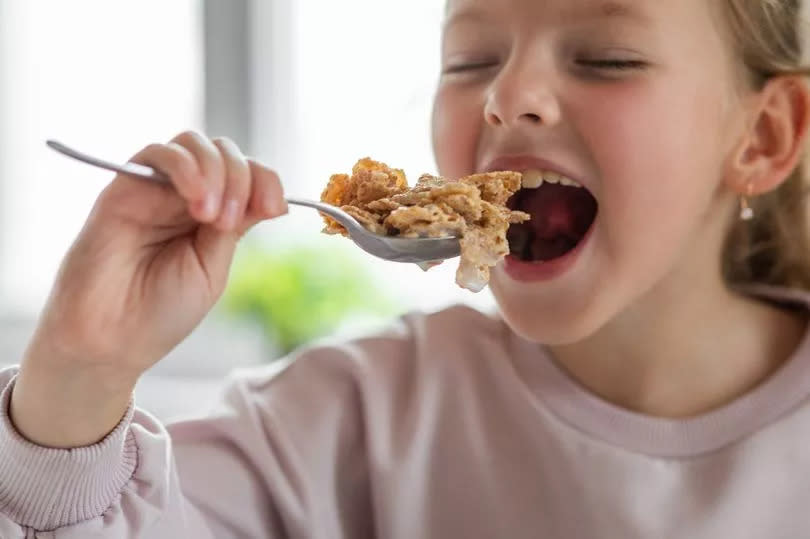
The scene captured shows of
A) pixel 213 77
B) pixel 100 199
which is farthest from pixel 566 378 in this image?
pixel 213 77

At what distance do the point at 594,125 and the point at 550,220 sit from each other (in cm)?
14

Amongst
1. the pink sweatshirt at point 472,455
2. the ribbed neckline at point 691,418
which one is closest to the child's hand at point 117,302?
the pink sweatshirt at point 472,455

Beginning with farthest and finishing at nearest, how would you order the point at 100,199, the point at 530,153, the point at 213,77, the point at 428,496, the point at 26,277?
the point at 26,277
the point at 213,77
the point at 428,496
the point at 530,153
the point at 100,199

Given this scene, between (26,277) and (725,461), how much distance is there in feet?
5.13

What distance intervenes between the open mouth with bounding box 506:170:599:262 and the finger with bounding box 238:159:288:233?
1.20 feet

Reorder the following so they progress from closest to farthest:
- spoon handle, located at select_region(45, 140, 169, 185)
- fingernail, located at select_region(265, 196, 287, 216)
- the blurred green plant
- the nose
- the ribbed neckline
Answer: spoon handle, located at select_region(45, 140, 169, 185)
fingernail, located at select_region(265, 196, 287, 216)
the nose
the ribbed neckline
the blurred green plant

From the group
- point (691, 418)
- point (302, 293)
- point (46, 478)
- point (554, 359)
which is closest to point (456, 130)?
point (554, 359)

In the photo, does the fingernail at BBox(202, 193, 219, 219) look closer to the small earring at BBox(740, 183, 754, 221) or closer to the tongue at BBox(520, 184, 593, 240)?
the tongue at BBox(520, 184, 593, 240)

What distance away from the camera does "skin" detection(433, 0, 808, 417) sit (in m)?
0.91

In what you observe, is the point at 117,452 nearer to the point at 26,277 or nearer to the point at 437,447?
the point at 437,447

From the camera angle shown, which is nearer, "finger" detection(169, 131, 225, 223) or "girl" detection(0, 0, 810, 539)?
"finger" detection(169, 131, 225, 223)

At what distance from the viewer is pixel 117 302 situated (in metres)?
0.74

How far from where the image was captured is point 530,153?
91 cm

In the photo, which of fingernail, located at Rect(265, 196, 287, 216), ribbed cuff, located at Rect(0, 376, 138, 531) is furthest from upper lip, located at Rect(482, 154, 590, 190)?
ribbed cuff, located at Rect(0, 376, 138, 531)
